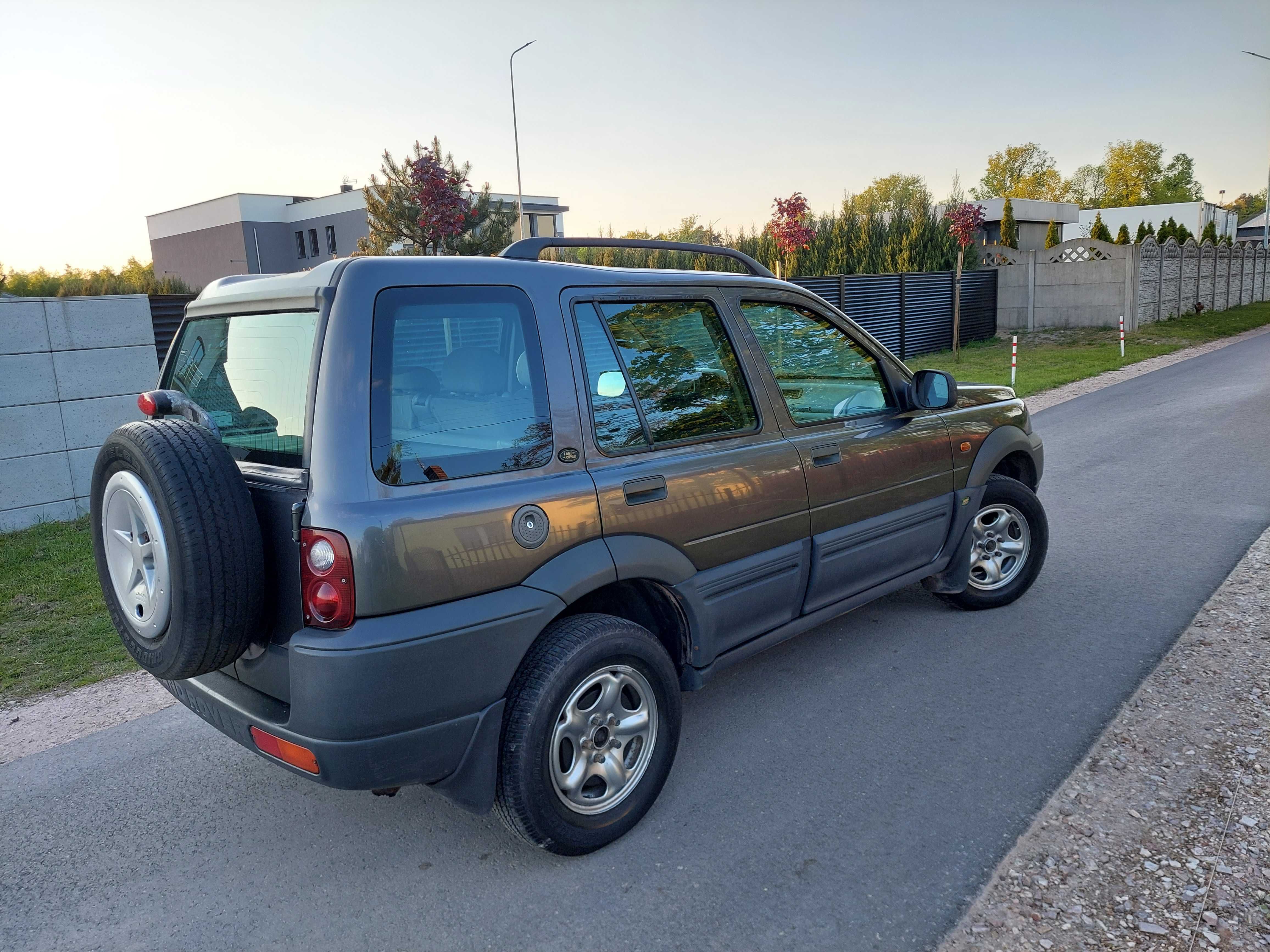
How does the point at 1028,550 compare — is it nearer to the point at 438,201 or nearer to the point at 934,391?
the point at 934,391

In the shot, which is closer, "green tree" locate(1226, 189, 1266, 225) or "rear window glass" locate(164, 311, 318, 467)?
"rear window glass" locate(164, 311, 318, 467)

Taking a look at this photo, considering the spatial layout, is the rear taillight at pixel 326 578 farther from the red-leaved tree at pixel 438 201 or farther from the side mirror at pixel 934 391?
the red-leaved tree at pixel 438 201

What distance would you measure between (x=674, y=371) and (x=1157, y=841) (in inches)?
89.1

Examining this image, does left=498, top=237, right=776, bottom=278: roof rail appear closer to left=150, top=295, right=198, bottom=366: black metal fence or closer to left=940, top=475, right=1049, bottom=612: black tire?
left=940, top=475, right=1049, bottom=612: black tire

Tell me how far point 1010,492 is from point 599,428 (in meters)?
2.83

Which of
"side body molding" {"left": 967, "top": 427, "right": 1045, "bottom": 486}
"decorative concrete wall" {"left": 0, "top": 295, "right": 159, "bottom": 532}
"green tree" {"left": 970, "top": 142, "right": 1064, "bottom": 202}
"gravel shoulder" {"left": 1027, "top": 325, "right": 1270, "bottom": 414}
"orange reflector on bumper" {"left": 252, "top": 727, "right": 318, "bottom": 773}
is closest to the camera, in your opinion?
"orange reflector on bumper" {"left": 252, "top": 727, "right": 318, "bottom": 773}

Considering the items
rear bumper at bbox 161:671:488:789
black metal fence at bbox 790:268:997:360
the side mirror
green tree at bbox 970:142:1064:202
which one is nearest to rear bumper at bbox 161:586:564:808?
rear bumper at bbox 161:671:488:789

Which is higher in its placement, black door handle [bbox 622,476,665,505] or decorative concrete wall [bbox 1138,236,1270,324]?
decorative concrete wall [bbox 1138,236,1270,324]

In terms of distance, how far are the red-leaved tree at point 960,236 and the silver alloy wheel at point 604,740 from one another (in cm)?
1806

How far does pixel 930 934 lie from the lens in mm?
2547

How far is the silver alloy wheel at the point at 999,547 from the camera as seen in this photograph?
4.93 m

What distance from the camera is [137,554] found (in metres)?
2.77

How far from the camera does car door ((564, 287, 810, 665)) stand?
10.2 feet

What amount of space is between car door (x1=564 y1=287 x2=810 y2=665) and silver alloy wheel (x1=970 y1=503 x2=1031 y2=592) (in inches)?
63.6
